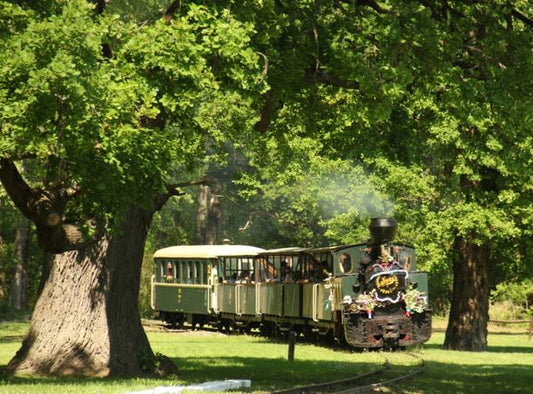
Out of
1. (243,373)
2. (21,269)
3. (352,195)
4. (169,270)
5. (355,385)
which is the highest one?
(352,195)

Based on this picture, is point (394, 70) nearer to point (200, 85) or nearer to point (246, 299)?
point (200, 85)

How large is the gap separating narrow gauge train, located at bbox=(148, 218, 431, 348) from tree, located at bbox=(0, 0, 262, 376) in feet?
36.7

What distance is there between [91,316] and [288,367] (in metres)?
5.55

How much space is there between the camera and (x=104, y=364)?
21266 millimetres

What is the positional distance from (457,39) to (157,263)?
3208cm

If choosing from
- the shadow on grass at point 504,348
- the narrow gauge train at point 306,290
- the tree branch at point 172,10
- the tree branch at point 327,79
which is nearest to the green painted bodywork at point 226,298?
the narrow gauge train at point 306,290

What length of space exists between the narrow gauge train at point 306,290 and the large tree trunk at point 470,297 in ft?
3.96

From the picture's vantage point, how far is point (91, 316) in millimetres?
21484

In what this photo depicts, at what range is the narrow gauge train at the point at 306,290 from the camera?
3222 cm

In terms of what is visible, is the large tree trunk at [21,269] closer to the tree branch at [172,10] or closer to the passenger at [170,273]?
the passenger at [170,273]

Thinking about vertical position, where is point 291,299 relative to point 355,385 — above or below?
above

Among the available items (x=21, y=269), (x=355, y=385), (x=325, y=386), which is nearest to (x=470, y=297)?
(x=355, y=385)

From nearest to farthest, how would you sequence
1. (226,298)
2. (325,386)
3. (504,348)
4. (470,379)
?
(325,386) < (470,379) < (504,348) < (226,298)

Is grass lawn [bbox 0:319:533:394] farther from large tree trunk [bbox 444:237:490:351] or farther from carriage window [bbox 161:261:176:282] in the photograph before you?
carriage window [bbox 161:261:176:282]
